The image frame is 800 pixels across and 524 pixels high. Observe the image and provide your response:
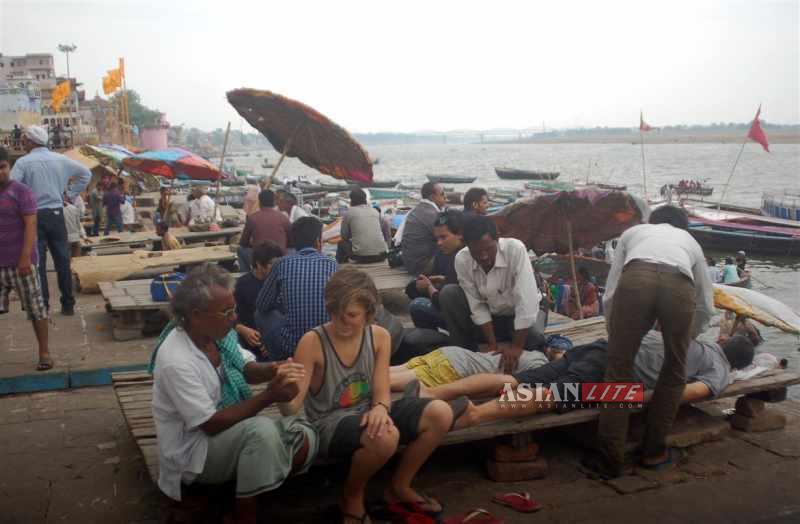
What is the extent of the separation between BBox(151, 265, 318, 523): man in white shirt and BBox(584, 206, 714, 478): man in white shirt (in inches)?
73.2

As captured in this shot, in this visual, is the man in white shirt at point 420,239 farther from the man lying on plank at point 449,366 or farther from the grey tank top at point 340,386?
the grey tank top at point 340,386

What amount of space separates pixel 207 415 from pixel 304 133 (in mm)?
7548

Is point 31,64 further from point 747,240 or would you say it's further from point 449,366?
point 449,366

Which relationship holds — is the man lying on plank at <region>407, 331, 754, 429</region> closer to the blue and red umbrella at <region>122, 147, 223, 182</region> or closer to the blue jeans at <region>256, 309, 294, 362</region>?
the blue jeans at <region>256, 309, 294, 362</region>

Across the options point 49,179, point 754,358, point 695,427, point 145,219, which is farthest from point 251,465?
point 145,219

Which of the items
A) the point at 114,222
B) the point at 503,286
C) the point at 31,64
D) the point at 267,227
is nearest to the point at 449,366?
the point at 503,286

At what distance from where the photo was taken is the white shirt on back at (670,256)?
4012 mm

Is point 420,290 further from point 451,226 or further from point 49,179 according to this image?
point 49,179

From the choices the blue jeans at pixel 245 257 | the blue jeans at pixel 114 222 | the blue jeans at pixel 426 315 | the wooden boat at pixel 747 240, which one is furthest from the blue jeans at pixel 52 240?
the wooden boat at pixel 747 240

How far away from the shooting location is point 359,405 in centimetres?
364

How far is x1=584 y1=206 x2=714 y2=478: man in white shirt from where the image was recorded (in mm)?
3967

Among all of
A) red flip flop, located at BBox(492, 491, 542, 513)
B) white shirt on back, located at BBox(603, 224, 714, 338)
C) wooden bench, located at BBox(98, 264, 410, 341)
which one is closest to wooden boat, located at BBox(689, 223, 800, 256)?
wooden bench, located at BBox(98, 264, 410, 341)

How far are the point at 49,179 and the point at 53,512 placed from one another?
3.69m

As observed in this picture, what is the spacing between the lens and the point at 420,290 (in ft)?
20.1
